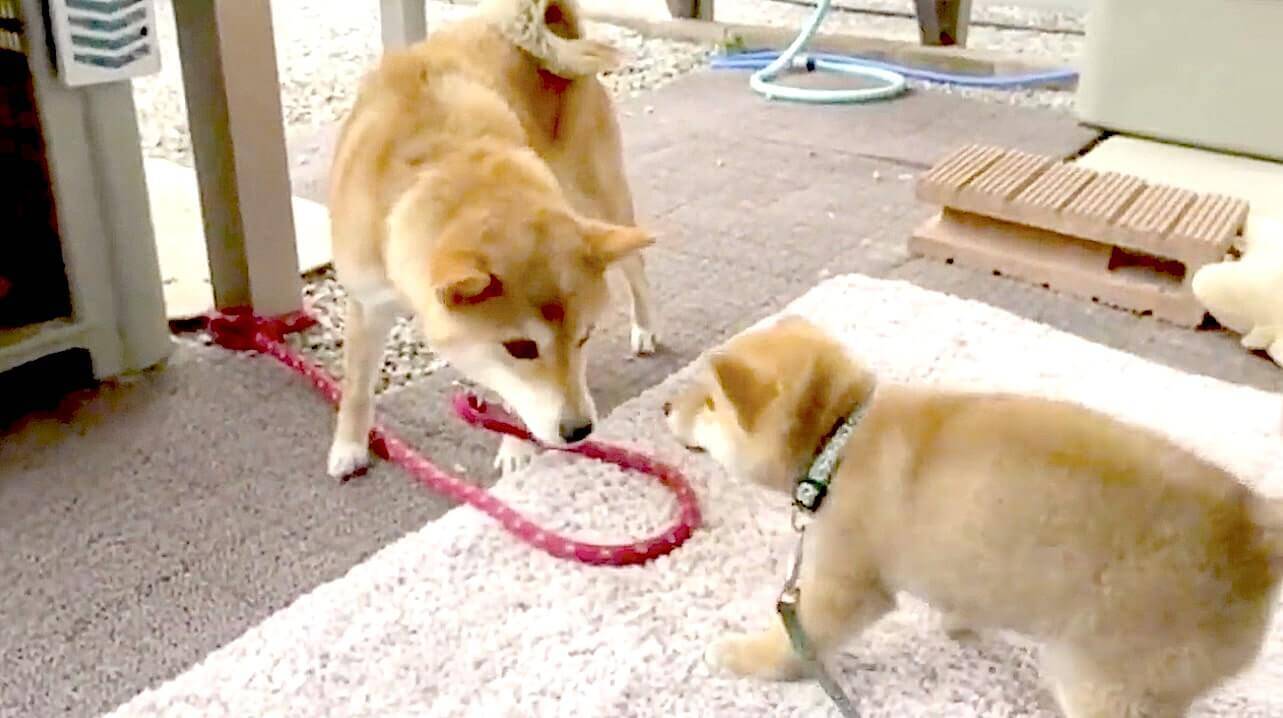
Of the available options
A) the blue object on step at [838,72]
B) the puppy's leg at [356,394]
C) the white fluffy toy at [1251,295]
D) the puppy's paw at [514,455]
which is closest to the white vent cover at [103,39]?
the puppy's leg at [356,394]

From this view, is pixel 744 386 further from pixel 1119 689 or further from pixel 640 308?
pixel 640 308

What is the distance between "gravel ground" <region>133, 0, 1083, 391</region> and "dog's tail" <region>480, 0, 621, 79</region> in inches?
21.4

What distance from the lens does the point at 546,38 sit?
1.58 meters

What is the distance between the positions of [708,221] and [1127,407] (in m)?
0.87

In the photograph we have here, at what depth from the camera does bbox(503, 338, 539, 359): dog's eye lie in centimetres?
127

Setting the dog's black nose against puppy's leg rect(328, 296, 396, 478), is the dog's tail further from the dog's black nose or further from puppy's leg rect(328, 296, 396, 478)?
the dog's black nose

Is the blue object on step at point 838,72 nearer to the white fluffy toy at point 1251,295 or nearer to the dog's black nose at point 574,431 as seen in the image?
the white fluffy toy at point 1251,295

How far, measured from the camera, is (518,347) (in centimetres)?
128

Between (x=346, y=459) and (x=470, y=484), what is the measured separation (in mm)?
154

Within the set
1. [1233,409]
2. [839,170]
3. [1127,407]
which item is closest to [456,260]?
[1127,407]

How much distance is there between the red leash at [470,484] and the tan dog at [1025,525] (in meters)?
0.25

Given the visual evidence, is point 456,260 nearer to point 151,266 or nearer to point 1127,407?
point 151,266

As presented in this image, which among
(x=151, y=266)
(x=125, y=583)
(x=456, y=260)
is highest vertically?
(x=456, y=260)

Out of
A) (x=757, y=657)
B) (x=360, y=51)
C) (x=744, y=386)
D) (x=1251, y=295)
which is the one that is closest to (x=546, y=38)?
(x=744, y=386)
